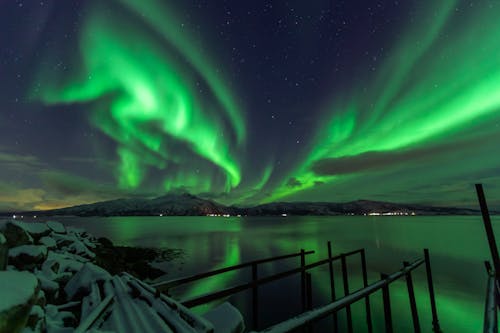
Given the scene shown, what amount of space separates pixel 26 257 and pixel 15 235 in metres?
1.09

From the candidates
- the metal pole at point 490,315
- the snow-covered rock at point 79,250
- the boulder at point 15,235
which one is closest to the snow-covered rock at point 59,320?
the boulder at point 15,235

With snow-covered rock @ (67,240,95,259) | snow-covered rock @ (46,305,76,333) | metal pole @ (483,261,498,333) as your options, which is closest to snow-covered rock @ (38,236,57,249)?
snow-covered rock @ (67,240,95,259)

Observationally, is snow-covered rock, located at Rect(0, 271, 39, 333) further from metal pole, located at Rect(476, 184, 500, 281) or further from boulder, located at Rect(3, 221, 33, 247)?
metal pole, located at Rect(476, 184, 500, 281)

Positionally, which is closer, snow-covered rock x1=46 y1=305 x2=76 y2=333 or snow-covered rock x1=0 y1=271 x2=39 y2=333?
snow-covered rock x1=0 y1=271 x2=39 y2=333

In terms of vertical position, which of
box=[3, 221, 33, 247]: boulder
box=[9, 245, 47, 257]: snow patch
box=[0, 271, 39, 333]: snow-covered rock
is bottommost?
box=[0, 271, 39, 333]: snow-covered rock

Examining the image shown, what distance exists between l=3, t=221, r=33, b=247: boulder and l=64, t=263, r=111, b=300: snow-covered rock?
2841 millimetres

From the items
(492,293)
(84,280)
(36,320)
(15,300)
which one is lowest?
(492,293)

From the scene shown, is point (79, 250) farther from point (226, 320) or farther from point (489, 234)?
point (489, 234)

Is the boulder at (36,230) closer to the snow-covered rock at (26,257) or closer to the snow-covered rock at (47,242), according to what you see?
the snow-covered rock at (47,242)

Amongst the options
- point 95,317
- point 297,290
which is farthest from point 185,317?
point 297,290

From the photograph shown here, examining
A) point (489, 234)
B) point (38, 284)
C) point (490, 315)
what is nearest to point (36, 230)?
point (38, 284)

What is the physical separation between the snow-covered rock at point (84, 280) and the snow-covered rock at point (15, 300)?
9.96 feet

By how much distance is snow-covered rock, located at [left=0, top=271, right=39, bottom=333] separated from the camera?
10.1 feet

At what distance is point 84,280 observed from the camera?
670 cm
